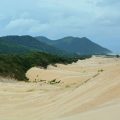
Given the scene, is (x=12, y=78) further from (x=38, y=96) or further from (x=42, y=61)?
(x=42, y=61)

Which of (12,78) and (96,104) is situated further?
(12,78)

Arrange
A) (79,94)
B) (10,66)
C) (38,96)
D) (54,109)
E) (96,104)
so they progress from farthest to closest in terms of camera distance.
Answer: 1. (10,66)
2. (38,96)
3. (79,94)
4. (54,109)
5. (96,104)

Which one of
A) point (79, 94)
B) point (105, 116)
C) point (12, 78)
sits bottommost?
point (105, 116)

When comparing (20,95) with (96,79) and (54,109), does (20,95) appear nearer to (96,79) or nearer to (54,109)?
(96,79)

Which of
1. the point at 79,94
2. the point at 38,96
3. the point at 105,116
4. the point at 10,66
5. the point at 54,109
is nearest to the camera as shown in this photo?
the point at 105,116

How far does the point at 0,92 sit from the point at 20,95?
125cm

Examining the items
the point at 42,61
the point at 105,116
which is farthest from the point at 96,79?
the point at 42,61

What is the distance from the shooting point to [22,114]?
48.5 ft

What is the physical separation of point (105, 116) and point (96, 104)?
349cm

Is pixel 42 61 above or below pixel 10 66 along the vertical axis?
above

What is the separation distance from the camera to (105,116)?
9758 mm

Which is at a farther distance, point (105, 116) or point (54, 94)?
point (54, 94)

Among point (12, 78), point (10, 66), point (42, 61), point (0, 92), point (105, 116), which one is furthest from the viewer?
point (42, 61)

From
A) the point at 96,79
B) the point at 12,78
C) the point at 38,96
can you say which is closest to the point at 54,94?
the point at 38,96
